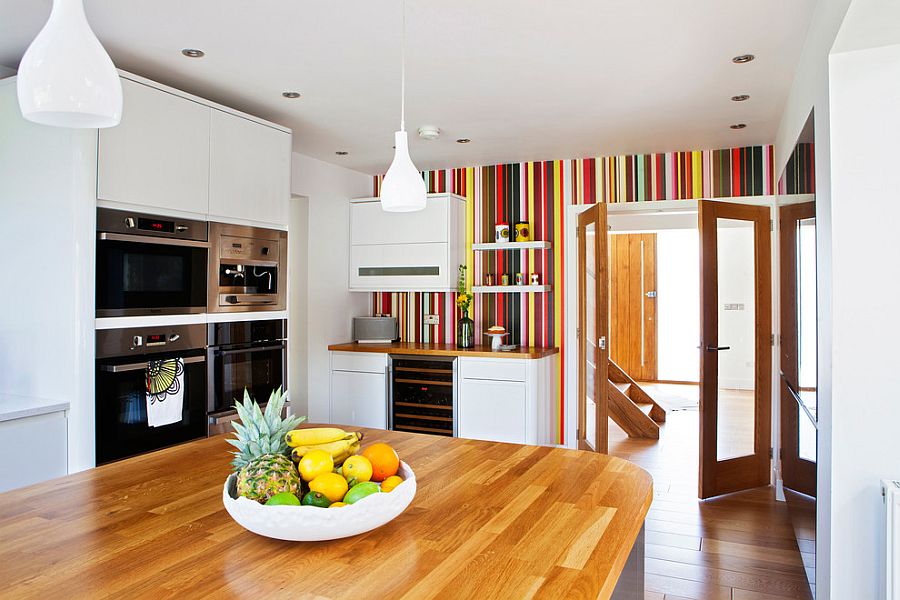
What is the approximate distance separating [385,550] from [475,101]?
2935mm

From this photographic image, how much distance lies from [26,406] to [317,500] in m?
2.03

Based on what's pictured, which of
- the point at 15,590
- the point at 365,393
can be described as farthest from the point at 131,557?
Result: the point at 365,393

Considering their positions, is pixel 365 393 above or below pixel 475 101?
below

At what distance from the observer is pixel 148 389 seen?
3.04 meters

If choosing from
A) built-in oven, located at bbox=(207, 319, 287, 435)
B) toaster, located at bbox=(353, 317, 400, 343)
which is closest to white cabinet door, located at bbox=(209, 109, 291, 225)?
built-in oven, located at bbox=(207, 319, 287, 435)

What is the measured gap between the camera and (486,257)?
18.3 ft

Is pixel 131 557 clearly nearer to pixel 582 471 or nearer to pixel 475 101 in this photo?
pixel 582 471

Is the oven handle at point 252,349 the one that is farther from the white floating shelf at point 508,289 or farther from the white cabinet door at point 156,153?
the white floating shelf at point 508,289

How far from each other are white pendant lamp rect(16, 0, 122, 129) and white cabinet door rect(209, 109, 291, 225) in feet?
7.02

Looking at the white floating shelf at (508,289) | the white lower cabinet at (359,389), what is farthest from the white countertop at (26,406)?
the white floating shelf at (508,289)

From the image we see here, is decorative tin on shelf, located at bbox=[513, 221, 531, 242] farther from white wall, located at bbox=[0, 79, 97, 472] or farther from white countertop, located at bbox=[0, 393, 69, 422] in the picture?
white countertop, located at bbox=[0, 393, 69, 422]

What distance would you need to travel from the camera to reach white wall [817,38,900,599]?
2.12 meters

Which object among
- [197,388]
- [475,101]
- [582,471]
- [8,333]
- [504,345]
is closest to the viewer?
[582,471]

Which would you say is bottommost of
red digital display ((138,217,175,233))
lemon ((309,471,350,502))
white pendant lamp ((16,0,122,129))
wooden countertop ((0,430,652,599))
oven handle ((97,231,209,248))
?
wooden countertop ((0,430,652,599))
